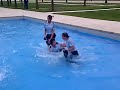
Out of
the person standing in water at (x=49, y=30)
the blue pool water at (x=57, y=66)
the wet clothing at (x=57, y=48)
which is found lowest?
the blue pool water at (x=57, y=66)

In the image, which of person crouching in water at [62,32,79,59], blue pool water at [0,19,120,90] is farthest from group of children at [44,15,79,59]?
blue pool water at [0,19,120,90]

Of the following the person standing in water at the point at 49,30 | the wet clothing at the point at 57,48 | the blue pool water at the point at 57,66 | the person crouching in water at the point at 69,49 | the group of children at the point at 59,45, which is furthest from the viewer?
the person standing in water at the point at 49,30

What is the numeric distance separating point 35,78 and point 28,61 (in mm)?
2002

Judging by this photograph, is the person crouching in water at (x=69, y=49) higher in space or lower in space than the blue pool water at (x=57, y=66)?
higher

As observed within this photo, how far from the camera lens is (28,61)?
1062cm

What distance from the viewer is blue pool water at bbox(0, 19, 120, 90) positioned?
8.07 meters

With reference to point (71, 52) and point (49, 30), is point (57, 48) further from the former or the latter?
point (71, 52)

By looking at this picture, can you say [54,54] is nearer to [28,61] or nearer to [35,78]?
[28,61]

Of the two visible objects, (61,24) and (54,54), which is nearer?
(54,54)

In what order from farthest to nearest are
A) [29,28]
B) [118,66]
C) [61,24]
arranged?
[29,28] < [61,24] < [118,66]

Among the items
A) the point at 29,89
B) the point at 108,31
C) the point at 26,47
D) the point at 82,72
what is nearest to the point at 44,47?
the point at 26,47

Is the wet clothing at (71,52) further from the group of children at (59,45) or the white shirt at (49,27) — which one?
the white shirt at (49,27)

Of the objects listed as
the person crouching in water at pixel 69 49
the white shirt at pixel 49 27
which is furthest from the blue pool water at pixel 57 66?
the white shirt at pixel 49 27

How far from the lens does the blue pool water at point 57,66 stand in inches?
318
